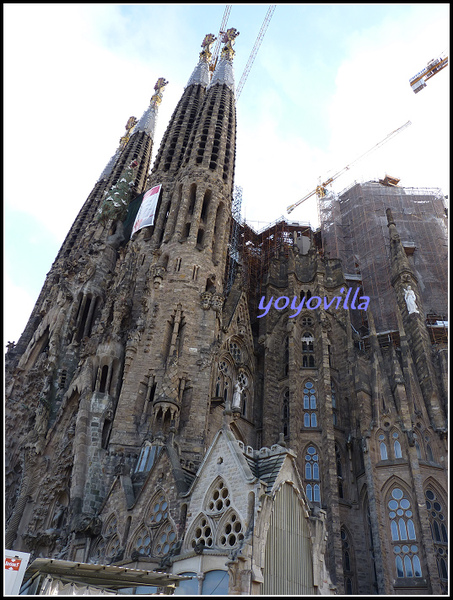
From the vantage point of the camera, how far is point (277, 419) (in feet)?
91.4

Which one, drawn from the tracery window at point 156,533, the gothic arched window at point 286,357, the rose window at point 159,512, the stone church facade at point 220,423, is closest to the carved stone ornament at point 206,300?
the stone church facade at point 220,423

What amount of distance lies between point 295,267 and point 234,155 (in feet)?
36.1

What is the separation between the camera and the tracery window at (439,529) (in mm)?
20750

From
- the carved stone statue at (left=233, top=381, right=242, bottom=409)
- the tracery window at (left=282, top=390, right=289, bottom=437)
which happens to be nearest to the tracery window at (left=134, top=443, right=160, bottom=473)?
the carved stone statue at (left=233, top=381, right=242, bottom=409)

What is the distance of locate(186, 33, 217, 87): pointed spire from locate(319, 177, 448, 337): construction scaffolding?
1874cm

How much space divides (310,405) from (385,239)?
17313 millimetres

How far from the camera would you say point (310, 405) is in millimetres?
27594

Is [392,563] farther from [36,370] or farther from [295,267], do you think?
[36,370]

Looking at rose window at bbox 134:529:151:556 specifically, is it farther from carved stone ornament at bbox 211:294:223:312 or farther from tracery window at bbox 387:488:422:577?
carved stone ornament at bbox 211:294:223:312

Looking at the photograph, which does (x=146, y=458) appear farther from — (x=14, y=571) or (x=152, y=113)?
(x=152, y=113)

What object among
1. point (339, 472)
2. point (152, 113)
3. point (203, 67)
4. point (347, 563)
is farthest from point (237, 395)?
point (152, 113)

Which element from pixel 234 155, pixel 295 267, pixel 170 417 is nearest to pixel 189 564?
pixel 170 417

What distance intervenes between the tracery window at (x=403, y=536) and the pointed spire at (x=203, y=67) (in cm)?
4320

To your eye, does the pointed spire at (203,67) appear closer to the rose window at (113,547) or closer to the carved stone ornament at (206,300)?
the carved stone ornament at (206,300)
